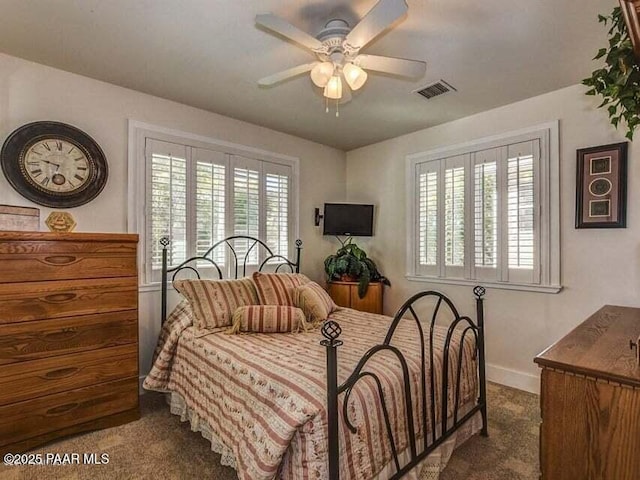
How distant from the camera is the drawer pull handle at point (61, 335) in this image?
209cm

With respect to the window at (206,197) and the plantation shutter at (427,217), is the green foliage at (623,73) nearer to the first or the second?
the plantation shutter at (427,217)

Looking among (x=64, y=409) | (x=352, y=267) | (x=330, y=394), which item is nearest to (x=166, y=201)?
(x=64, y=409)

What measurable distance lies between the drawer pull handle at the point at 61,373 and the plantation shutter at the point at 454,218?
3197 mm

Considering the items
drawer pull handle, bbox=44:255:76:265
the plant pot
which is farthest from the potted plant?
drawer pull handle, bbox=44:255:76:265

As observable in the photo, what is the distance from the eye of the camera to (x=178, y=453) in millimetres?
2039

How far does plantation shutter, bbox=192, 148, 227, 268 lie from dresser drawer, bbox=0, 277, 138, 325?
0.86 meters

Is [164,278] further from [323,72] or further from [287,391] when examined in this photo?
[323,72]

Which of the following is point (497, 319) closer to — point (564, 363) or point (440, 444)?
point (440, 444)

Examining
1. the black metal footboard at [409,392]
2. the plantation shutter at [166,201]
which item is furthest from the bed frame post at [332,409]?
the plantation shutter at [166,201]

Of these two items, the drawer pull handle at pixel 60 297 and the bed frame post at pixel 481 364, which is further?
the bed frame post at pixel 481 364

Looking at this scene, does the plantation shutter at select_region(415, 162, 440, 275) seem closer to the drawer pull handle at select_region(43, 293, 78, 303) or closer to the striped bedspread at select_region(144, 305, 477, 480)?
the striped bedspread at select_region(144, 305, 477, 480)

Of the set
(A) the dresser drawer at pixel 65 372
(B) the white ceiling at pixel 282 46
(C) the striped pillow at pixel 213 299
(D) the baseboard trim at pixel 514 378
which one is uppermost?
(B) the white ceiling at pixel 282 46

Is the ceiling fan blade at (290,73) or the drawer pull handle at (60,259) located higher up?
the ceiling fan blade at (290,73)

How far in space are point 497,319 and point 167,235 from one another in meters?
3.09
